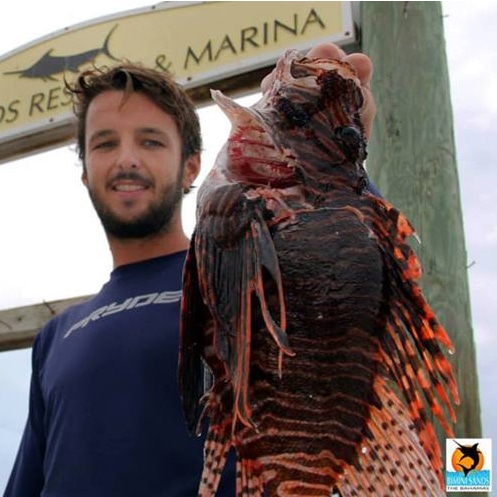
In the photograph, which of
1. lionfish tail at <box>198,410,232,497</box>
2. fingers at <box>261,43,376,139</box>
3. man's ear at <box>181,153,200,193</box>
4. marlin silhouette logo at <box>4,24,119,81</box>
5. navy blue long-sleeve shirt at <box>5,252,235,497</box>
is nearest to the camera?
lionfish tail at <box>198,410,232,497</box>

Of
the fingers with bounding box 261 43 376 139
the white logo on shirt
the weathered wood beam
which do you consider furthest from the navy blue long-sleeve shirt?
the weathered wood beam

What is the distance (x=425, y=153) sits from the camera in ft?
10.2

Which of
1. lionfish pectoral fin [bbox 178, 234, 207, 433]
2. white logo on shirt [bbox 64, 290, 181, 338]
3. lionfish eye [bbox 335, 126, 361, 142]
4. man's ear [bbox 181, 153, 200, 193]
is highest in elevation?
man's ear [bbox 181, 153, 200, 193]

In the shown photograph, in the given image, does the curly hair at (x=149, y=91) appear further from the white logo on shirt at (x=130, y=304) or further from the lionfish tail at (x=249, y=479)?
the lionfish tail at (x=249, y=479)

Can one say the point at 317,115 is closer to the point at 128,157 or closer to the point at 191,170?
the point at 128,157

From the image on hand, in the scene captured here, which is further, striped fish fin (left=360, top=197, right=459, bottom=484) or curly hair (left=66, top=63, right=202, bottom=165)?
curly hair (left=66, top=63, right=202, bottom=165)

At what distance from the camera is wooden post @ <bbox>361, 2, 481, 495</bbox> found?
296cm

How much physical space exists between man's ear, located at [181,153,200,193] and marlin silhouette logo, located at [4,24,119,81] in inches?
79.4

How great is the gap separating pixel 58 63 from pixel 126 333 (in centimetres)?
302

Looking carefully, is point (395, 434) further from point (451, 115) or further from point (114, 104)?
point (451, 115)

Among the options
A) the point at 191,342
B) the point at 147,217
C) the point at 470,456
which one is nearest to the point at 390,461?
the point at 191,342

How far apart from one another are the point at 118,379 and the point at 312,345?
0.83m

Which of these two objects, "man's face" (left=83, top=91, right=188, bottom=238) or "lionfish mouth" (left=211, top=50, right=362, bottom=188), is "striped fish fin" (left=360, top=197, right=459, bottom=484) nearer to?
"lionfish mouth" (left=211, top=50, right=362, bottom=188)

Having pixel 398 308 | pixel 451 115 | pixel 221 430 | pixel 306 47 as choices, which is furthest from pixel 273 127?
pixel 306 47
